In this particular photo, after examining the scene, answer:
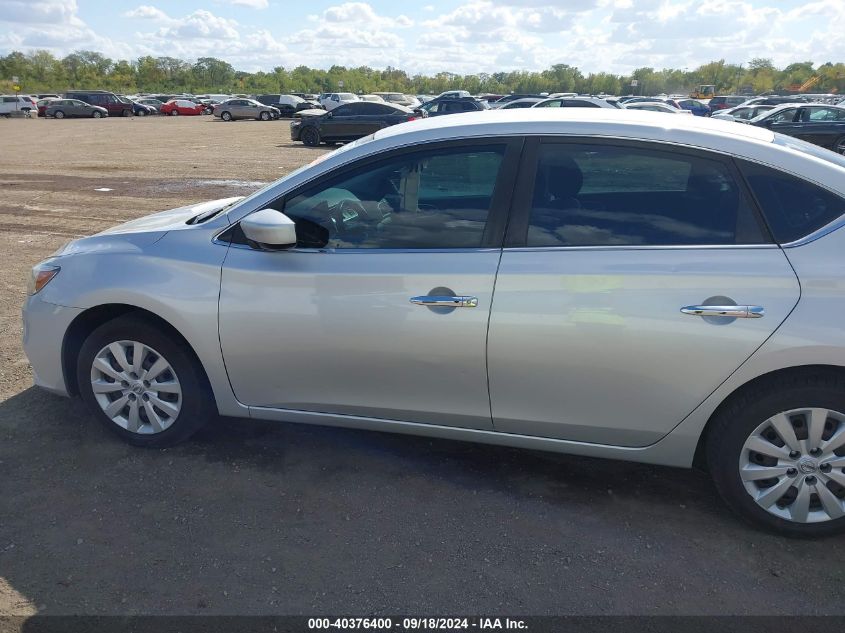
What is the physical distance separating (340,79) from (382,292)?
11087 cm

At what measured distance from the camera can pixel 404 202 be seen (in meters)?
3.35

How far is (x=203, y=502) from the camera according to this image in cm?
335

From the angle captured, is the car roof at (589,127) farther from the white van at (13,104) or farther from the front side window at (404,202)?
the white van at (13,104)

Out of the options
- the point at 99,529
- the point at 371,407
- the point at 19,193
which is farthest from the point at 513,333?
the point at 19,193

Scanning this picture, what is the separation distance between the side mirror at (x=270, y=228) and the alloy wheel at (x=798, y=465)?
2226mm

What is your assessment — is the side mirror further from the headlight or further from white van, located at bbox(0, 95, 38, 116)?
white van, located at bbox(0, 95, 38, 116)

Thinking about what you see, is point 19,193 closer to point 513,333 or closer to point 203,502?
point 203,502

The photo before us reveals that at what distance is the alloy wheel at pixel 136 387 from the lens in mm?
3654

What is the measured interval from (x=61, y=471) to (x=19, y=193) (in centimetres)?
1093

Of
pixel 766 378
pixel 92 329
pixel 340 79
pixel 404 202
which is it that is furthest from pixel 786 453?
pixel 340 79

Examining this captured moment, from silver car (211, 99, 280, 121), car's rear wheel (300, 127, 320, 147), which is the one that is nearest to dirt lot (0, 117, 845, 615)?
car's rear wheel (300, 127, 320, 147)

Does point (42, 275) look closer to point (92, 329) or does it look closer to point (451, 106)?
point (92, 329)

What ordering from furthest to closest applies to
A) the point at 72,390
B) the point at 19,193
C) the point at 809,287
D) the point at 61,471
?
1. the point at 19,193
2. the point at 72,390
3. the point at 61,471
4. the point at 809,287

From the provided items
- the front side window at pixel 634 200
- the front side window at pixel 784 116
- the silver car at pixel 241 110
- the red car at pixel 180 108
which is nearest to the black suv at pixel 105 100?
the red car at pixel 180 108
